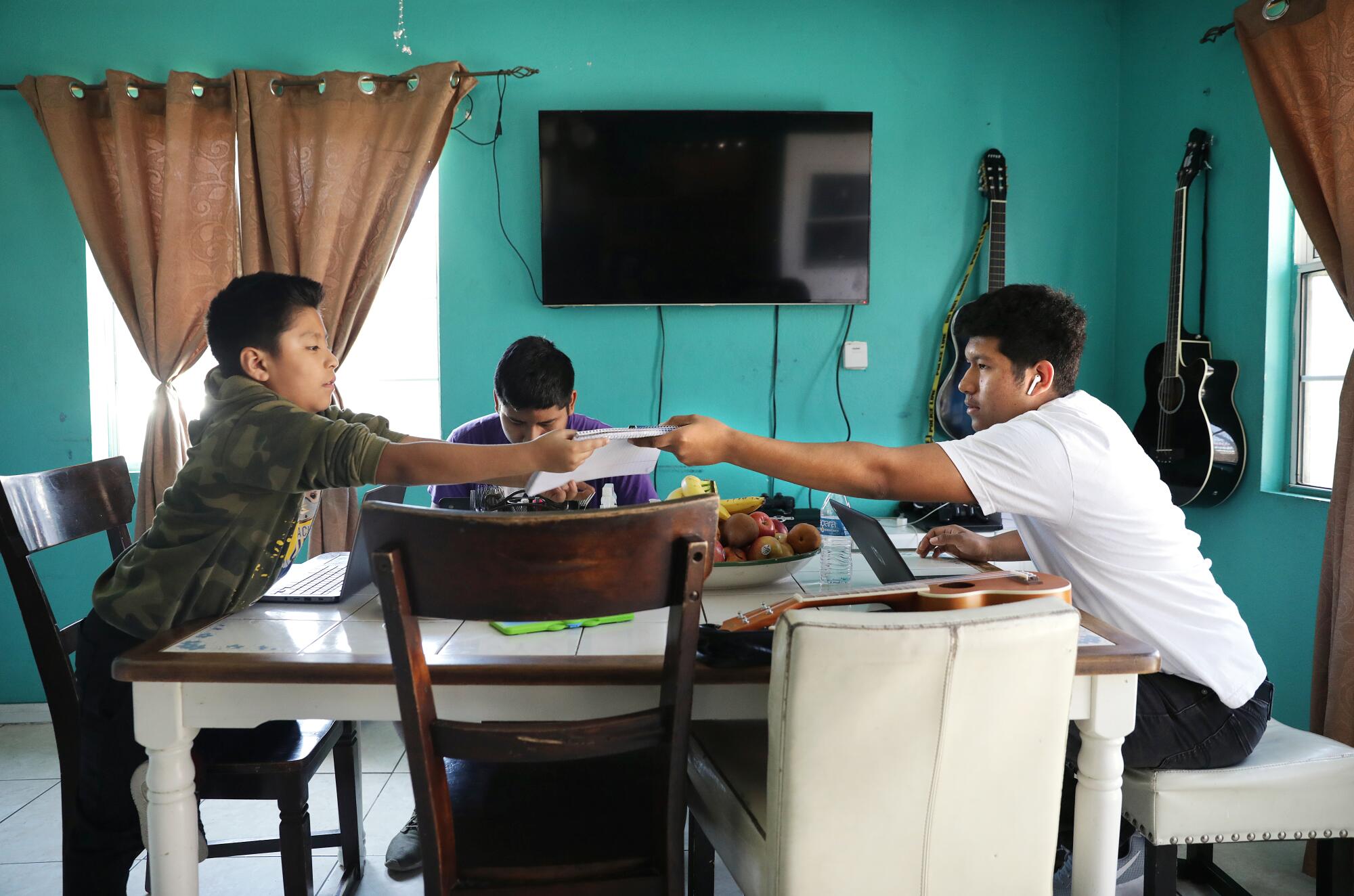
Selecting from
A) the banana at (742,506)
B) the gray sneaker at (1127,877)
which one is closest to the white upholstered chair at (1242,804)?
the gray sneaker at (1127,877)

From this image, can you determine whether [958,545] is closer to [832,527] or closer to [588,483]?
[832,527]

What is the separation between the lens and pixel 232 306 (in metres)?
1.60

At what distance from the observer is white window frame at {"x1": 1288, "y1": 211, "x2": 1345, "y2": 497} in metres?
A: 2.59

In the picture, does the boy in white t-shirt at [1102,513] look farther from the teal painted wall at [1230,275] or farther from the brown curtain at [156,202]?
the brown curtain at [156,202]

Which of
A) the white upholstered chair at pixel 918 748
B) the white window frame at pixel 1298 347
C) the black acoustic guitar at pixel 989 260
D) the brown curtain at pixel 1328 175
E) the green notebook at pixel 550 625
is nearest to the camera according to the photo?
the white upholstered chair at pixel 918 748

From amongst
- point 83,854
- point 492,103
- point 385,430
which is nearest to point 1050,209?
point 492,103

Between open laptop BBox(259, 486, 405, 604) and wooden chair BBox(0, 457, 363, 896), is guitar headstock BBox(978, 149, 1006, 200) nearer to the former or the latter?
open laptop BBox(259, 486, 405, 604)

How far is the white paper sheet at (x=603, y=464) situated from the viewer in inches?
57.6

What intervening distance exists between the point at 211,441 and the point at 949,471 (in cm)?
123

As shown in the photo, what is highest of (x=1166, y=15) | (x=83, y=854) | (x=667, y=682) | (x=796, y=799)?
(x=1166, y=15)

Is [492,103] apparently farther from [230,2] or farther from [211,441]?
[211,441]

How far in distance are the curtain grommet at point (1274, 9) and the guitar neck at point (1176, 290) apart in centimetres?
53

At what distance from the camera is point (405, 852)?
2.11 meters

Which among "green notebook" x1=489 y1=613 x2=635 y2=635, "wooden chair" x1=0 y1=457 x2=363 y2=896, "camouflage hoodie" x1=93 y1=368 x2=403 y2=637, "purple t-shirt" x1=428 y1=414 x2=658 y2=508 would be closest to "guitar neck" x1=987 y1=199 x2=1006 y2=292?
"purple t-shirt" x1=428 y1=414 x2=658 y2=508
